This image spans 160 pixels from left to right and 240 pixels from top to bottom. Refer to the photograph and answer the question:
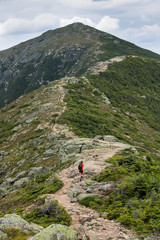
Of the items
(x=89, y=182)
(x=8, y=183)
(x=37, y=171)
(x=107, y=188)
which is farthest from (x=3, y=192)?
(x=107, y=188)

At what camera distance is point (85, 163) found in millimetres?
18406

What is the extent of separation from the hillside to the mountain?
8660 centimetres

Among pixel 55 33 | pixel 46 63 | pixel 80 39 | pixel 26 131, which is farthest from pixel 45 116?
pixel 55 33

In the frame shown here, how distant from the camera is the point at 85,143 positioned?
23.0m

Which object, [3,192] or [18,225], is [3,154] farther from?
[18,225]

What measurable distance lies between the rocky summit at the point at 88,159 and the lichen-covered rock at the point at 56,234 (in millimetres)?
39

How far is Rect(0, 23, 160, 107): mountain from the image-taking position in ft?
489

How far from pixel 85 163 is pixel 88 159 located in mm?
1061

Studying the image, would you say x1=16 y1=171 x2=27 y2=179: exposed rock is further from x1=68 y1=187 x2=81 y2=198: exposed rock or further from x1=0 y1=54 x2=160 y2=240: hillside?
x1=68 y1=187 x2=81 y2=198: exposed rock

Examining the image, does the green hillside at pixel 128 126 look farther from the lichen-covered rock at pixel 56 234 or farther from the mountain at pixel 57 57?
the mountain at pixel 57 57

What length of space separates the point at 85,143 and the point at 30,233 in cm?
1502

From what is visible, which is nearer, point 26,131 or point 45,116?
point 26,131

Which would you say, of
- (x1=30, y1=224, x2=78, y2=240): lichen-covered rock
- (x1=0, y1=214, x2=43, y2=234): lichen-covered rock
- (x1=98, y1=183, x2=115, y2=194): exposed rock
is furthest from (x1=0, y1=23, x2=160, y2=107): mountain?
(x1=30, y1=224, x2=78, y2=240): lichen-covered rock

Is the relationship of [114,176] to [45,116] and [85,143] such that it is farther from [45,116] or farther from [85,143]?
[45,116]
